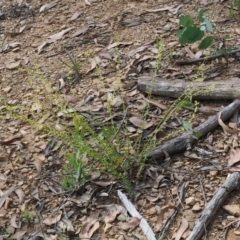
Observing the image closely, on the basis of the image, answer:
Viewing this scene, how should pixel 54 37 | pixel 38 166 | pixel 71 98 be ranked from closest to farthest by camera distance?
pixel 38 166 → pixel 71 98 → pixel 54 37

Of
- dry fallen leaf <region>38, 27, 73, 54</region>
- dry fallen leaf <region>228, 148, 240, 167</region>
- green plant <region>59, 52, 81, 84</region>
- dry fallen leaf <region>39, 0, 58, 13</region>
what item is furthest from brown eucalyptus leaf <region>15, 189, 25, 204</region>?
dry fallen leaf <region>39, 0, 58, 13</region>

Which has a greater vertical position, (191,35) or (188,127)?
(191,35)

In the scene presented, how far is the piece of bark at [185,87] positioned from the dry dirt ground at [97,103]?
0.18ft

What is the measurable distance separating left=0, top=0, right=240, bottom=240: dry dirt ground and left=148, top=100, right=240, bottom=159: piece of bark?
42 mm

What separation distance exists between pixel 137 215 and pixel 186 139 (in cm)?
51

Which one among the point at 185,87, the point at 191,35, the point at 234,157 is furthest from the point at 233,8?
the point at 234,157

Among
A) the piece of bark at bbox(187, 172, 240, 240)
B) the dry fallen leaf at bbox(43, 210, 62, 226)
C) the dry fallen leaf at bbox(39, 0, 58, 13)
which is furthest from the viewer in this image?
the dry fallen leaf at bbox(39, 0, 58, 13)

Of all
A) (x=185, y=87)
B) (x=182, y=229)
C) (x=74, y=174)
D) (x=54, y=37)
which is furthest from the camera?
(x=54, y=37)

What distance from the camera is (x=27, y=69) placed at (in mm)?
3674

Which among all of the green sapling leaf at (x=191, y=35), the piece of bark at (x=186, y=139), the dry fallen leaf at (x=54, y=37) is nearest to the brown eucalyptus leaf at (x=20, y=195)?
the piece of bark at (x=186, y=139)

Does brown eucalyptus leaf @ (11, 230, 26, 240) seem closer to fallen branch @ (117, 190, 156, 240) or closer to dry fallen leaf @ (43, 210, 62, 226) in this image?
dry fallen leaf @ (43, 210, 62, 226)

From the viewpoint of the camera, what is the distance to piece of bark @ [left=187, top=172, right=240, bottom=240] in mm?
2377

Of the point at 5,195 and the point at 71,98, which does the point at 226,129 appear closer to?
the point at 71,98

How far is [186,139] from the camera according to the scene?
2789 mm
